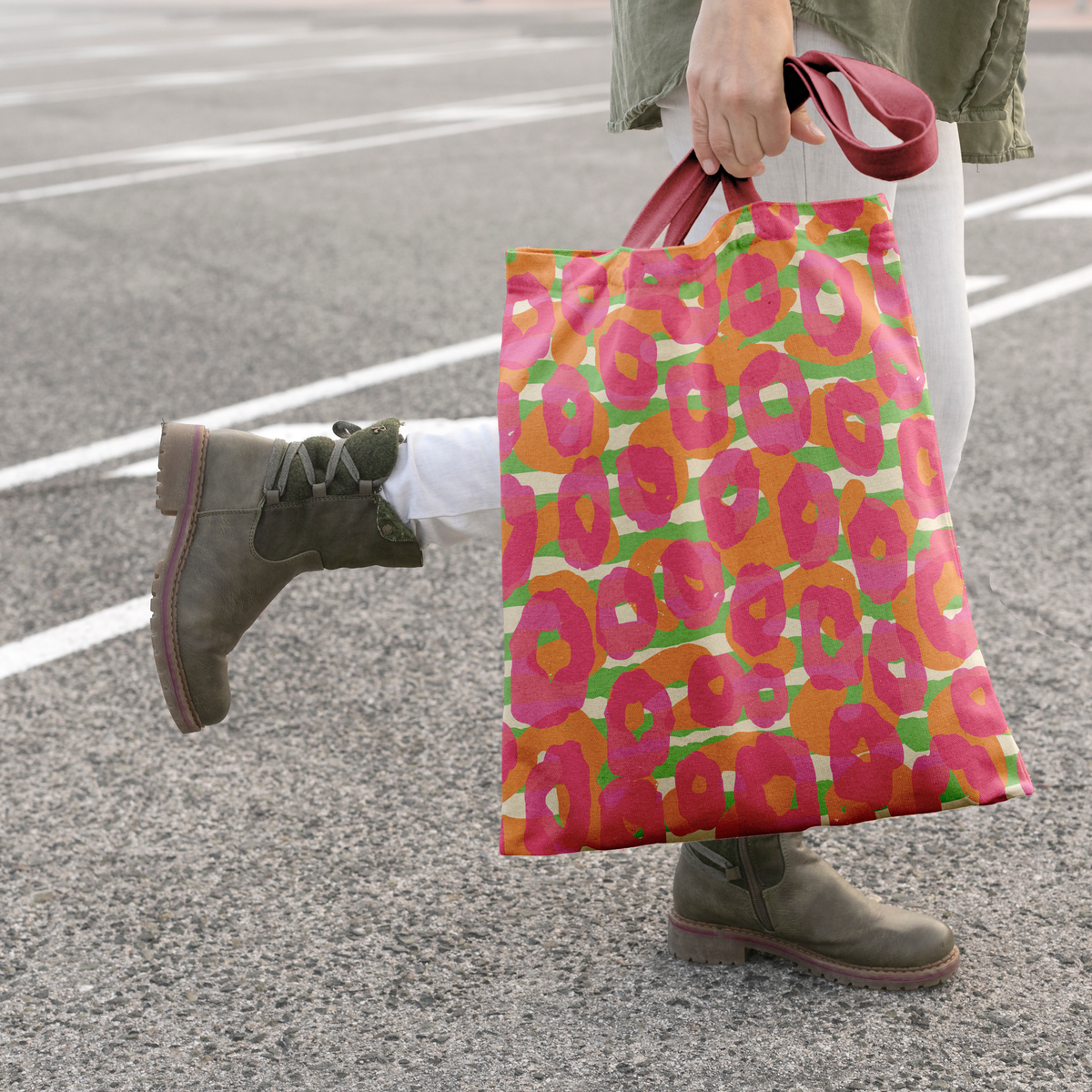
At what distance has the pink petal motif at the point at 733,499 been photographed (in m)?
1.50

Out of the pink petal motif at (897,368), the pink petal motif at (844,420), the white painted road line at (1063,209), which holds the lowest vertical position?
the white painted road line at (1063,209)

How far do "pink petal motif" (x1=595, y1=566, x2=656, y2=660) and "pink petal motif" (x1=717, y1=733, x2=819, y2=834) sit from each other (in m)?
0.17

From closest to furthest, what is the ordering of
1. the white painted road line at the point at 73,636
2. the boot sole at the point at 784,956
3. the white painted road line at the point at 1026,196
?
1. the boot sole at the point at 784,956
2. the white painted road line at the point at 73,636
3. the white painted road line at the point at 1026,196

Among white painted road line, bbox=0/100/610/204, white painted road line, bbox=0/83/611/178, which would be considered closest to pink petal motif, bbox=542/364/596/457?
white painted road line, bbox=0/100/610/204

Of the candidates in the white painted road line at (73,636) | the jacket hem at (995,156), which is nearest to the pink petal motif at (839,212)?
the jacket hem at (995,156)

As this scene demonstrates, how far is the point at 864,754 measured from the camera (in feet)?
4.90

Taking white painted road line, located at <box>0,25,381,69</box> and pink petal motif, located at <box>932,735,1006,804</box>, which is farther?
white painted road line, located at <box>0,25,381,69</box>

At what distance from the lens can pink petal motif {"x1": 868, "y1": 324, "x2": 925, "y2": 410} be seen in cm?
149

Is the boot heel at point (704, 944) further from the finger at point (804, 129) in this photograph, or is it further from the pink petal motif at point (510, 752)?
the finger at point (804, 129)

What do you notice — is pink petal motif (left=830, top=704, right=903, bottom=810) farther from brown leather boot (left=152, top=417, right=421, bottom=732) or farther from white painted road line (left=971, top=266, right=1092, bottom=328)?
white painted road line (left=971, top=266, right=1092, bottom=328)

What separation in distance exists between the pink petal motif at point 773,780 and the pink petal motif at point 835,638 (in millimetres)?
82

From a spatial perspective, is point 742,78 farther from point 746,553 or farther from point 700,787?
point 700,787

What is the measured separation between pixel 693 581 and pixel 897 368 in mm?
335

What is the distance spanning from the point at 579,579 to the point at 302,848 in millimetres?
898
